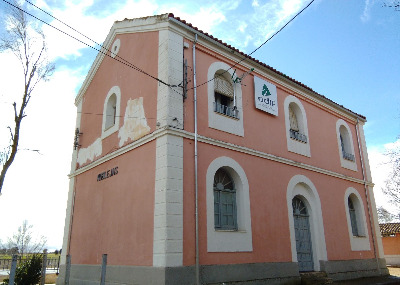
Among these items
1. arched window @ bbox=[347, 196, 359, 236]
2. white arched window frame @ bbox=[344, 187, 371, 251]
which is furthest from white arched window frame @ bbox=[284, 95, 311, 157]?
arched window @ bbox=[347, 196, 359, 236]

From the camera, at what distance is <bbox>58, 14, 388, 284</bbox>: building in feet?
27.7

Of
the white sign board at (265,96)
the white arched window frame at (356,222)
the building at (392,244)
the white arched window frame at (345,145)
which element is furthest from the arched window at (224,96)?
the building at (392,244)

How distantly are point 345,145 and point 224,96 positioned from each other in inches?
323

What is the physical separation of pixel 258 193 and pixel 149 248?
385 cm

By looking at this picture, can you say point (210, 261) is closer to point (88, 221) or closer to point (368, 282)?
point (88, 221)

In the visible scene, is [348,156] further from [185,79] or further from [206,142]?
[185,79]

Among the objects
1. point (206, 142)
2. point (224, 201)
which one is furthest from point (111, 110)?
point (224, 201)

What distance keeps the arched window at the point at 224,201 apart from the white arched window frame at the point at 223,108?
1.35m

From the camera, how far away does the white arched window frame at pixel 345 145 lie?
15172mm

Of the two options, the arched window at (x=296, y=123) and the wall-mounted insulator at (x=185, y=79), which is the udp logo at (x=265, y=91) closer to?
the arched window at (x=296, y=123)

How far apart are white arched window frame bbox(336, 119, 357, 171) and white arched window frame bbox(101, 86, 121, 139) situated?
975cm

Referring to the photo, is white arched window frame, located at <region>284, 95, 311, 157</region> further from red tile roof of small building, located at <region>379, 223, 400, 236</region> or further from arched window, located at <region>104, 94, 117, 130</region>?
red tile roof of small building, located at <region>379, 223, 400, 236</region>

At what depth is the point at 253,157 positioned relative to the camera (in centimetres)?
1067

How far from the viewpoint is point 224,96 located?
11016 mm
